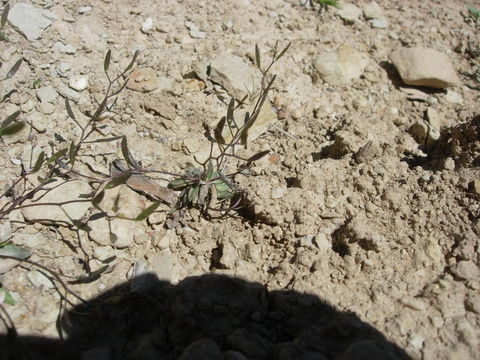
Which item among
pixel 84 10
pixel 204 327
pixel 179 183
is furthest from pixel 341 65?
pixel 204 327

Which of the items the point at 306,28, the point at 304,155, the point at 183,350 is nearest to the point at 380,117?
the point at 304,155

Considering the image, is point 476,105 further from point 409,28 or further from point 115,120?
point 115,120

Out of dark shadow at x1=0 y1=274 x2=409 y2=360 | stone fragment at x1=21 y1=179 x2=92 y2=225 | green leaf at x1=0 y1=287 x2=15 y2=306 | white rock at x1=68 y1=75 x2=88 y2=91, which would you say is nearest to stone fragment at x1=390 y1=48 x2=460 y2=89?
dark shadow at x1=0 y1=274 x2=409 y2=360

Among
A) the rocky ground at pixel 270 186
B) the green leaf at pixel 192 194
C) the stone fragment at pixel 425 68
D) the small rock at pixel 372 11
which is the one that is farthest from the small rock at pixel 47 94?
the small rock at pixel 372 11

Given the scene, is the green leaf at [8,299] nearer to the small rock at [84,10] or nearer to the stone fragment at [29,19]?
the stone fragment at [29,19]

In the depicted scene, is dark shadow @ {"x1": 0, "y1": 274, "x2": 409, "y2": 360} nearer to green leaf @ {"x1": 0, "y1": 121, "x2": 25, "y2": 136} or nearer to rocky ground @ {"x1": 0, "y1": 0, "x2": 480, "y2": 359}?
rocky ground @ {"x1": 0, "y1": 0, "x2": 480, "y2": 359}

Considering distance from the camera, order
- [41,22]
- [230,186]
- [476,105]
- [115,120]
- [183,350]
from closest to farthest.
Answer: [183,350], [230,186], [115,120], [41,22], [476,105]

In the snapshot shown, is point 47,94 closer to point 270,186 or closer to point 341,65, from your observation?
point 270,186
